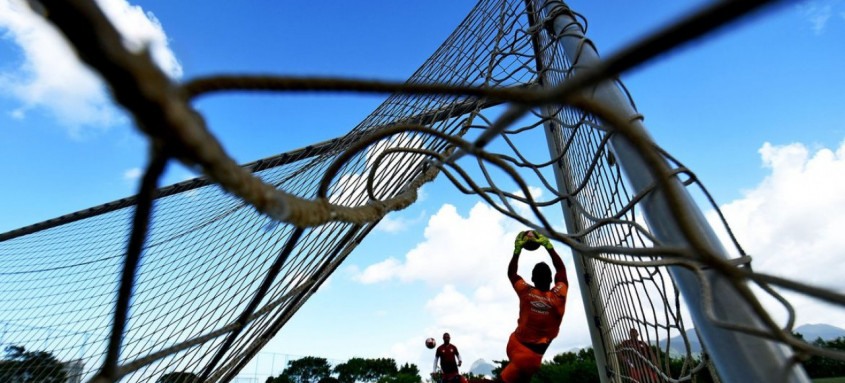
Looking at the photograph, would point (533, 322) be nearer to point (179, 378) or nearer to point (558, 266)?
point (558, 266)

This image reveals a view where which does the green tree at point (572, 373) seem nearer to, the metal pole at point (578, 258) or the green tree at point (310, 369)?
the metal pole at point (578, 258)

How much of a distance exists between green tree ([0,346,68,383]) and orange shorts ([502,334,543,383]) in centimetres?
286

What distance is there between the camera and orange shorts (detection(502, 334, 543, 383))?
7.92ft

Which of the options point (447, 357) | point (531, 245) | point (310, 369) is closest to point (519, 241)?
point (531, 245)

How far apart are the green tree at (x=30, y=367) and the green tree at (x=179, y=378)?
1.26m

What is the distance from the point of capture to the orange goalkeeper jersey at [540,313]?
2.41 m

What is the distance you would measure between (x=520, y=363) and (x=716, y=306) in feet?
5.92

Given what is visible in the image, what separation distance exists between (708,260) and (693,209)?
19.9 inches

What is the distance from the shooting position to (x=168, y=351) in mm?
797

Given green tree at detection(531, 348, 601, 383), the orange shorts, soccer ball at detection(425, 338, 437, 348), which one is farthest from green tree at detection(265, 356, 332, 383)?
the orange shorts

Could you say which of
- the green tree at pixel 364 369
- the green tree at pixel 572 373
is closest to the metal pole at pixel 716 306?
the green tree at pixel 572 373

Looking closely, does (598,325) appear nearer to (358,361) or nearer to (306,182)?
(306,182)

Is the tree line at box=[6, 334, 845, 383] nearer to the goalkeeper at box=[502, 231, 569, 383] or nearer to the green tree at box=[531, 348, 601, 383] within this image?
Answer: the green tree at box=[531, 348, 601, 383]

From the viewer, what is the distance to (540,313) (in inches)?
95.0
